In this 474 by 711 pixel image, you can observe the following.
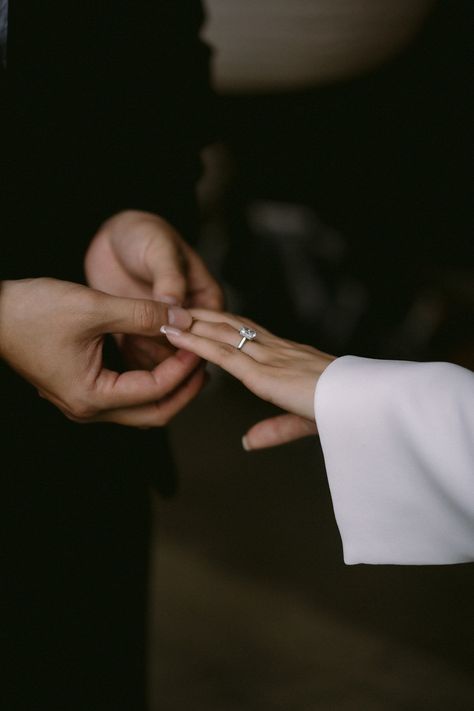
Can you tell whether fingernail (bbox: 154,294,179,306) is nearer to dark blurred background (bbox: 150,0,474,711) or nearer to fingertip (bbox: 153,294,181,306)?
fingertip (bbox: 153,294,181,306)

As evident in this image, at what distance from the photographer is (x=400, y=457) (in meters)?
0.67

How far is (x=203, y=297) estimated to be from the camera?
96 cm

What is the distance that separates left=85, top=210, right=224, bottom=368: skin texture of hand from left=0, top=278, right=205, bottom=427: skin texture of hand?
0.24 feet

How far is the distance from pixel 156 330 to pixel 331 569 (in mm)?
1051

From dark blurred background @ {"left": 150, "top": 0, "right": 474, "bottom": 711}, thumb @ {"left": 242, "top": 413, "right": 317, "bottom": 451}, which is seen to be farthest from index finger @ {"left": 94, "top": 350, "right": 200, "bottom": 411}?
dark blurred background @ {"left": 150, "top": 0, "right": 474, "bottom": 711}

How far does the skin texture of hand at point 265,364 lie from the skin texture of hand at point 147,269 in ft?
0.18

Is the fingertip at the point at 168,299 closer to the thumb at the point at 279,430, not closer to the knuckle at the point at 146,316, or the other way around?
the knuckle at the point at 146,316

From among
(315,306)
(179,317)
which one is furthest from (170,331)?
(315,306)

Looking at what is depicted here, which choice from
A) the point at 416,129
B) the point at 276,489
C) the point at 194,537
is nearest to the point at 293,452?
the point at 276,489

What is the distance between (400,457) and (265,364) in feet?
0.59

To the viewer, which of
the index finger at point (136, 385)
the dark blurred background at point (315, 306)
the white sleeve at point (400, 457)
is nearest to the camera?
the white sleeve at point (400, 457)

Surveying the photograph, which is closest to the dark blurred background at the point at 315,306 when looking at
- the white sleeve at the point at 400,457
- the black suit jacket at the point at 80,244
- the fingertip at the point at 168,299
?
the black suit jacket at the point at 80,244

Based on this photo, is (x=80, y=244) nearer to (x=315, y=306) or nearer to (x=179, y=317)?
(x=179, y=317)

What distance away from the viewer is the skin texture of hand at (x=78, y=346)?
719mm
